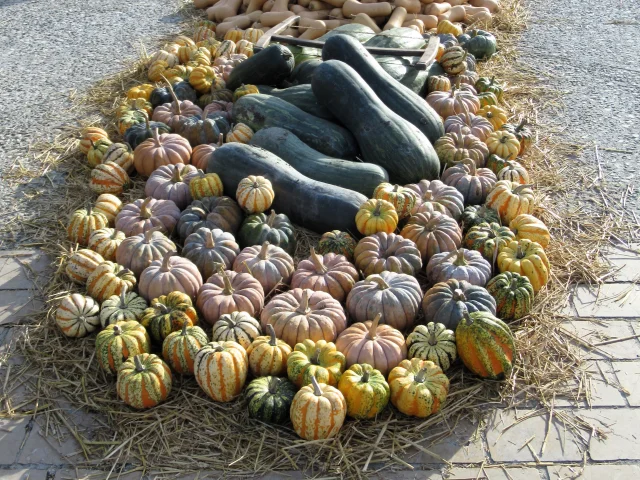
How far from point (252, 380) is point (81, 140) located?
11.7 feet

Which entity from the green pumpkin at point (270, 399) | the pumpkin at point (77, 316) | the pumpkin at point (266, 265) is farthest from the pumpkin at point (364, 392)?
the pumpkin at point (77, 316)

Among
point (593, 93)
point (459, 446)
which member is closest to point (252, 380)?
point (459, 446)

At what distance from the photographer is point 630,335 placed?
428 cm

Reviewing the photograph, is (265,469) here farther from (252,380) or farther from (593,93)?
(593,93)

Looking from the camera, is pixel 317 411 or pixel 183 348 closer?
pixel 317 411

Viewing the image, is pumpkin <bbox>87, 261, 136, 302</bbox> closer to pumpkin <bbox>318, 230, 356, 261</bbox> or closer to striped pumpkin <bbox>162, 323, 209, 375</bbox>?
striped pumpkin <bbox>162, 323, 209, 375</bbox>

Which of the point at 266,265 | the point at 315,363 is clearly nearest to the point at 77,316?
the point at 266,265

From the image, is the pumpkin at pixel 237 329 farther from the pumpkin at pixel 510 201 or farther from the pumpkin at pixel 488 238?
the pumpkin at pixel 510 201

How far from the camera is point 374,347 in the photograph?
3.84 m

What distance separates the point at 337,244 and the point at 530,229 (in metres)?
1.46

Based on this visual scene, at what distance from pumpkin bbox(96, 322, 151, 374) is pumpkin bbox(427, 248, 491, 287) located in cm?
194

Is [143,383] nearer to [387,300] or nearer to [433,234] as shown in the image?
[387,300]

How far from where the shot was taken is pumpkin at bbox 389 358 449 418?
141 inches

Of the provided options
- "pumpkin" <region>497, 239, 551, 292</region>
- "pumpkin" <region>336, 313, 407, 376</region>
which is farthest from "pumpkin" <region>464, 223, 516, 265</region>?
"pumpkin" <region>336, 313, 407, 376</region>
